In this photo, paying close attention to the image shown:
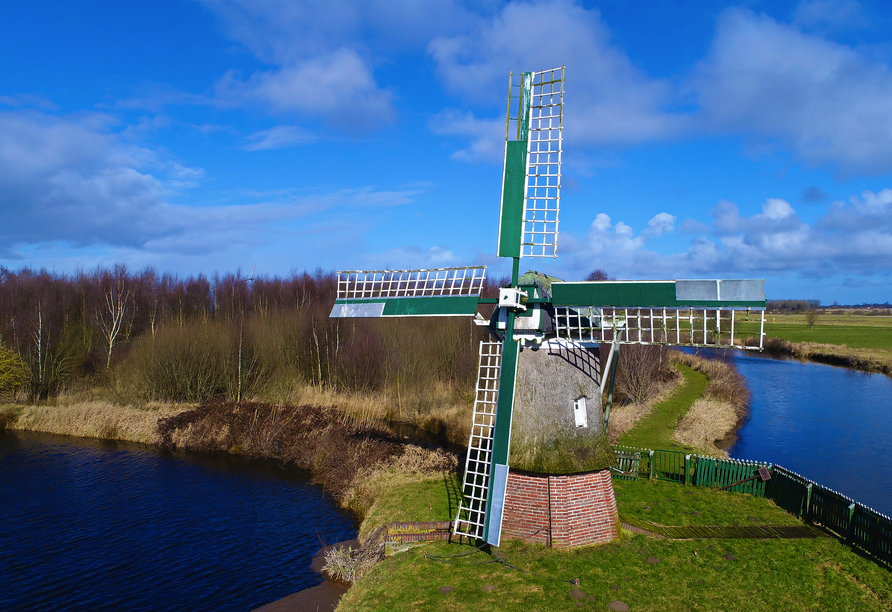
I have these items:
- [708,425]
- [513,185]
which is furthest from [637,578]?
[708,425]

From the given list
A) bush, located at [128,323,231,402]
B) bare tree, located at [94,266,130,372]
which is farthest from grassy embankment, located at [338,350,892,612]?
bare tree, located at [94,266,130,372]

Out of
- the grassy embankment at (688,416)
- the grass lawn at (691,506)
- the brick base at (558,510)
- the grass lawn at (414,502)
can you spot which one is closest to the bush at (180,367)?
the grass lawn at (414,502)

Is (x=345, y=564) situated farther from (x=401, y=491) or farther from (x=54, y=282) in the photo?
(x=54, y=282)

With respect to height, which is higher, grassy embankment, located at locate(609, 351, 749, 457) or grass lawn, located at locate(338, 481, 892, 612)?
grassy embankment, located at locate(609, 351, 749, 457)

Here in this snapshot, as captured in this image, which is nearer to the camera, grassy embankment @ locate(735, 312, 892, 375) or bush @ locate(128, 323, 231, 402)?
bush @ locate(128, 323, 231, 402)

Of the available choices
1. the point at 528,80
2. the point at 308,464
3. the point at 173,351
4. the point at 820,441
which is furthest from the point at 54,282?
the point at 820,441

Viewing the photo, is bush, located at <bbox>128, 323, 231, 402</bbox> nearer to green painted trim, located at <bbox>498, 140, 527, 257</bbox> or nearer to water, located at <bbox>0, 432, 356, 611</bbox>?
water, located at <bbox>0, 432, 356, 611</bbox>

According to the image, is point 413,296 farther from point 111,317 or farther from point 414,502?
point 111,317
